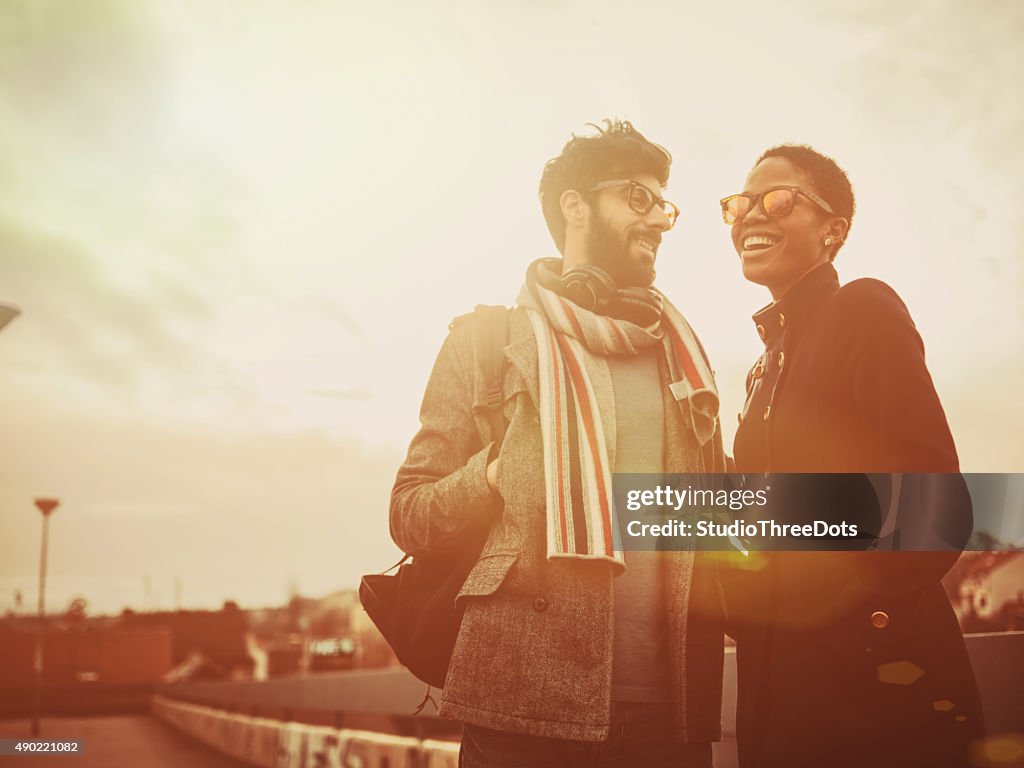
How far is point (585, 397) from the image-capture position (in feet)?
8.41

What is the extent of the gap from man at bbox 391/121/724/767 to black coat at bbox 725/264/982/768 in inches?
5.7

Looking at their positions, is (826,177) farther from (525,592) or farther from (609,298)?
(525,592)

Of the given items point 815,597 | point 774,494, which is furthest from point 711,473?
point 815,597

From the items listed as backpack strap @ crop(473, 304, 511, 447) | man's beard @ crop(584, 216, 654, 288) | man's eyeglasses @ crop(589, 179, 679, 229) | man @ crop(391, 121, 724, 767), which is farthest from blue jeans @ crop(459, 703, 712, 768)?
man's eyeglasses @ crop(589, 179, 679, 229)

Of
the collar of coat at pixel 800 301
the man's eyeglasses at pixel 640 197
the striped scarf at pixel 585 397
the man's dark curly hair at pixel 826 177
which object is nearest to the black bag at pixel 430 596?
the striped scarf at pixel 585 397

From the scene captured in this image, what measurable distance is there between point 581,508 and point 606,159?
1011 millimetres

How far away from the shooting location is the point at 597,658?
2332 mm

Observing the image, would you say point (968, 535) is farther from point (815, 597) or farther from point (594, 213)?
point (594, 213)

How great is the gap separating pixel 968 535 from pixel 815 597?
0.39 m

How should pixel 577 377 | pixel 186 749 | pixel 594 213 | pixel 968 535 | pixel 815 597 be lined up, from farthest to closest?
pixel 186 749 → pixel 594 213 → pixel 577 377 → pixel 815 597 → pixel 968 535

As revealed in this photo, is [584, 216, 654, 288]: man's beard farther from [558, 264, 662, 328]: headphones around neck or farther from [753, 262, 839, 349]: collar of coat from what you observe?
[753, 262, 839, 349]: collar of coat

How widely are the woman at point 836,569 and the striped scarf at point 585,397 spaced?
207 millimetres

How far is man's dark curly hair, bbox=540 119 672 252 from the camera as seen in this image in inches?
111

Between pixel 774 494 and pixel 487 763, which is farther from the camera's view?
pixel 774 494
